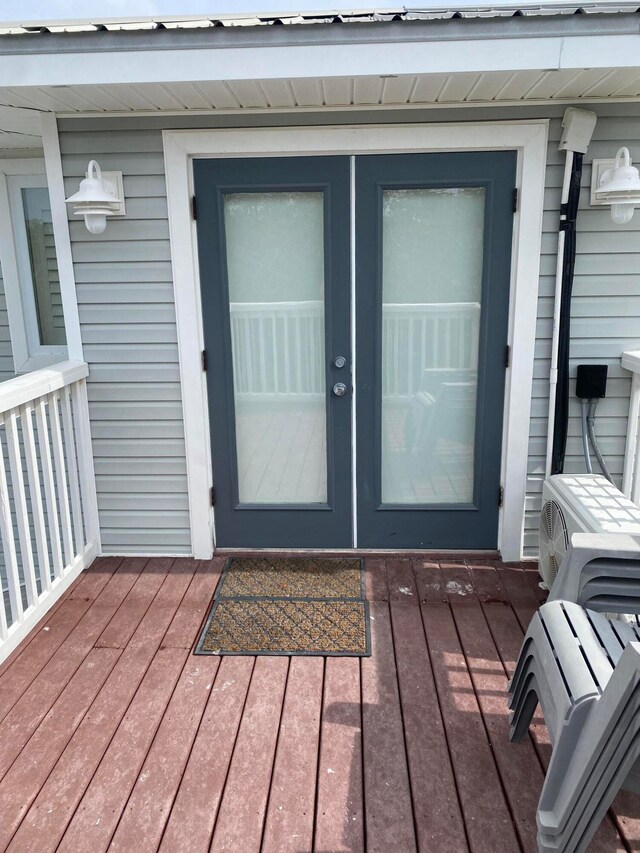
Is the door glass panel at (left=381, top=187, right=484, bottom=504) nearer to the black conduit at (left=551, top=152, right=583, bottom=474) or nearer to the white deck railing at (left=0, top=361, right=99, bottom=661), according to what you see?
the black conduit at (left=551, top=152, right=583, bottom=474)

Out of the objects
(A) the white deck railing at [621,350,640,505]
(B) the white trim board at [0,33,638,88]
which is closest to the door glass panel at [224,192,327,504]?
(B) the white trim board at [0,33,638,88]

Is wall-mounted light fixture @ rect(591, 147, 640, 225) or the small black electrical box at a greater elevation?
wall-mounted light fixture @ rect(591, 147, 640, 225)

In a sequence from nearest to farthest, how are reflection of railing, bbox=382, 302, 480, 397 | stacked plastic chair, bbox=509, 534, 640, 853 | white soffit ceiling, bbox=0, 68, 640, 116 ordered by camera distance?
1. stacked plastic chair, bbox=509, 534, 640, 853
2. white soffit ceiling, bbox=0, 68, 640, 116
3. reflection of railing, bbox=382, 302, 480, 397

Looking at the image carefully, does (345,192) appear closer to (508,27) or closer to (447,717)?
(508,27)

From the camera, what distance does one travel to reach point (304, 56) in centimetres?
221

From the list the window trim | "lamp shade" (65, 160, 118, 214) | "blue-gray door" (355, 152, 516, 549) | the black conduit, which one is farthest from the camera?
the window trim

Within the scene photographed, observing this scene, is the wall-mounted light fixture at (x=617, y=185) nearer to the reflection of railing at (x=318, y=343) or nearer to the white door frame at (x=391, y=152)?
the white door frame at (x=391, y=152)

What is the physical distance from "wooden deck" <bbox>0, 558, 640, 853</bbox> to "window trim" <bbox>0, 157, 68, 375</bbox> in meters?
1.84

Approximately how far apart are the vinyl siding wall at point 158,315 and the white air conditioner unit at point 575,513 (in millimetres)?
431

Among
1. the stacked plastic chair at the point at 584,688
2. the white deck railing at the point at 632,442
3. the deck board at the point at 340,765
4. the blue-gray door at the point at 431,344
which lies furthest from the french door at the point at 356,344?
the stacked plastic chair at the point at 584,688

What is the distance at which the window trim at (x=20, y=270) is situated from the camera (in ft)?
12.2

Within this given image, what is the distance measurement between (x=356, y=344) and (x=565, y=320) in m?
1.00

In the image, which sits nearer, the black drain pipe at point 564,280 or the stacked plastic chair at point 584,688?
the stacked plastic chair at point 584,688

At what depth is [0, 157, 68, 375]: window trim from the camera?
12.2 ft
